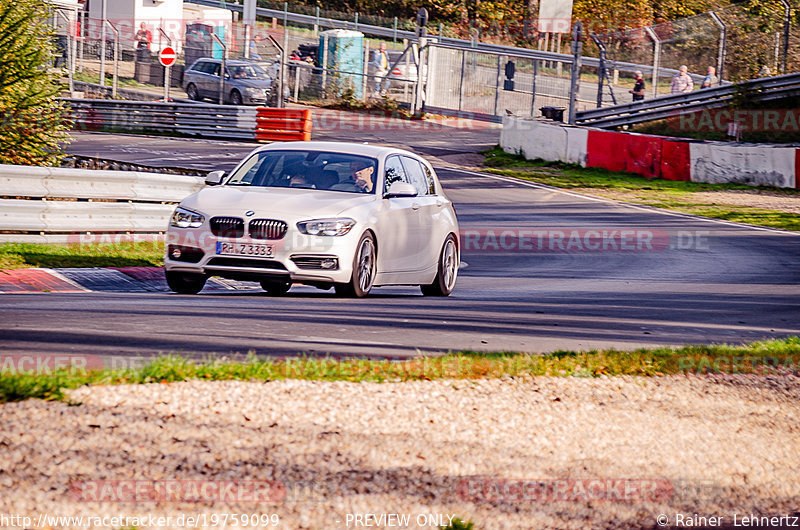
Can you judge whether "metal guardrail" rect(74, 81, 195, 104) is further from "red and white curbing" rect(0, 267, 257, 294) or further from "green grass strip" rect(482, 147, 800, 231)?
"red and white curbing" rect(0, 267, 257, 294)

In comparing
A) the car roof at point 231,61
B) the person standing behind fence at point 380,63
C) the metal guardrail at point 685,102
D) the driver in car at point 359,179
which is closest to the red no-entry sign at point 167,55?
the car roof at point 231,61

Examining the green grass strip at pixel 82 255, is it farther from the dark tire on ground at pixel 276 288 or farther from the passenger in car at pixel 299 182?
the passenger in car at pixel 299 182

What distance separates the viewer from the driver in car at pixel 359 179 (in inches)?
430

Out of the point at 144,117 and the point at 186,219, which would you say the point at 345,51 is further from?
the point at 186,219

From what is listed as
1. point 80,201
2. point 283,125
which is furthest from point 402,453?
point 283,125

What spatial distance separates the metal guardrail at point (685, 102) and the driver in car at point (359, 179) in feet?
75.1

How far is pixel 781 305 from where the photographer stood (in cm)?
1240

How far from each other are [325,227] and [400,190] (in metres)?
1.21

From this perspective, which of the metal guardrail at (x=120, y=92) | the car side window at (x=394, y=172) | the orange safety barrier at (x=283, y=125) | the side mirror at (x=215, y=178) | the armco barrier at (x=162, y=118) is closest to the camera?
the side mirror at (x=215, y=178)

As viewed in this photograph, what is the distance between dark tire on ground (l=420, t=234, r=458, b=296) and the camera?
12234mm

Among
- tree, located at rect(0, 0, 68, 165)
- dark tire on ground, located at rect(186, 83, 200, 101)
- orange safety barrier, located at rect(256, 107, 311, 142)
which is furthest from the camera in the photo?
dark tire on ground, located at rect(186, 83, 200, 101)

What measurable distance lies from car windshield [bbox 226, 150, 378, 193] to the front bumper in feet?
3.33

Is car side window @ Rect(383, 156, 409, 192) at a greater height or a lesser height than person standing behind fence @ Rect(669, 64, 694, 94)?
lesser

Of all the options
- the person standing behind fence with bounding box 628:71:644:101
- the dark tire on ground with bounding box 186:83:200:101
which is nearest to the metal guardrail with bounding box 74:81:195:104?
the dark tire on ground with bounding box 186:83:200:101
